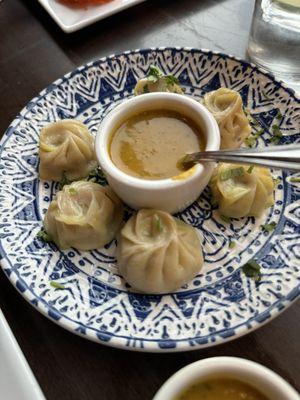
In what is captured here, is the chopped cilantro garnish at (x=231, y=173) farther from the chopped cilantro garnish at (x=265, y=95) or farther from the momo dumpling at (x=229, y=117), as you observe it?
the chopped cilantro garnish at (x=265, y=95)

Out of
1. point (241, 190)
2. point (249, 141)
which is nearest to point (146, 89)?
point (249, 141)

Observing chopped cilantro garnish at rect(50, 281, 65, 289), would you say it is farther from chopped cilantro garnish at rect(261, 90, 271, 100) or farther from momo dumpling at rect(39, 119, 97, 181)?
chopped cilantro garnish at rect(261, 90, 271, 100)

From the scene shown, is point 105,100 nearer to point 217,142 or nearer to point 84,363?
point 217,142

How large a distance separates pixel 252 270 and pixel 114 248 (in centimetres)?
49

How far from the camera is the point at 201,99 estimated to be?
2.09 m

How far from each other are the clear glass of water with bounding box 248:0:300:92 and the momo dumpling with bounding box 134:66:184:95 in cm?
55

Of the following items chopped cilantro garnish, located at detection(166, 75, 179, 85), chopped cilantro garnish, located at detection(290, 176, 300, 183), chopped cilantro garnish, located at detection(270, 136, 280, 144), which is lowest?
chopped cilantro garnish, located at detection(290, 176, 300, 183)

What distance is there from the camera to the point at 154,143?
1762 millimetres

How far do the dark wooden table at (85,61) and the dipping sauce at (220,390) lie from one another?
0.24 metres

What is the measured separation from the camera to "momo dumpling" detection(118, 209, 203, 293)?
1.56 meters

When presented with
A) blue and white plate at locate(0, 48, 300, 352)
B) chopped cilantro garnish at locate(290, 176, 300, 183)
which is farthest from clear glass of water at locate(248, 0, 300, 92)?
chopped cilantro garnish at locate(290, 176, 300, 183)

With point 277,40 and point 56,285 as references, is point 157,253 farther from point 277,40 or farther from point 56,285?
point 277,40

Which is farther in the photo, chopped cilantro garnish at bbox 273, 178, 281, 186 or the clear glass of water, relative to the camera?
the clear glass of water

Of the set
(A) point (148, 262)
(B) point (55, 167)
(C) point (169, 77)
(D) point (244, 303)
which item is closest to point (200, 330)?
(D) point (244, 303)
